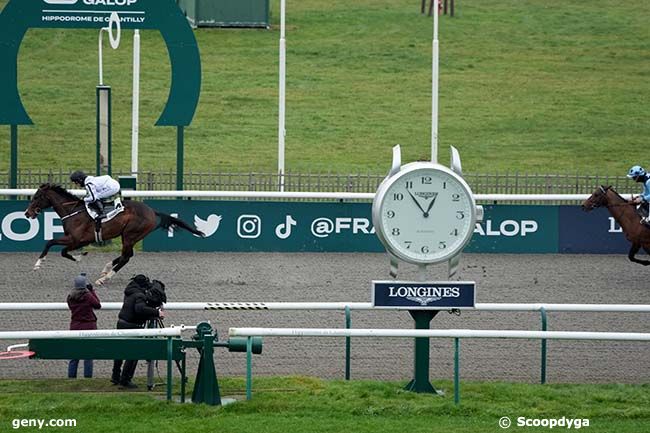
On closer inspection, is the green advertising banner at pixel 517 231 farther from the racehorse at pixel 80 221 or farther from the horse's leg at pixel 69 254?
the horse's leg at pixel 69 254

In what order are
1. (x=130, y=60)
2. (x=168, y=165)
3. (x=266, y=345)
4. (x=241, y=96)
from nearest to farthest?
1. (x=266, y=345)
2. (x=168, y=165)
3. (x=241, y=96)
4. (x=130, y=60)

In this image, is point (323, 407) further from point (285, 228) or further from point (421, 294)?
point (285, 228)

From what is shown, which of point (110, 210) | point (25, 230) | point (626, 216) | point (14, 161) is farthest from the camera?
point (14, 161)

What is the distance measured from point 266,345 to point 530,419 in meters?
3.88

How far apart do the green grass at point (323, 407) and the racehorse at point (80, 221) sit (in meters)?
6.90

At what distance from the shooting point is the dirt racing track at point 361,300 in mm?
13445

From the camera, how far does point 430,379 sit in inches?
508

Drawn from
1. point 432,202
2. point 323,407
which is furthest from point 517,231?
point 323,407

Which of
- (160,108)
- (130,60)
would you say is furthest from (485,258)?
(130,60)

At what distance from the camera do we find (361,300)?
17.6m

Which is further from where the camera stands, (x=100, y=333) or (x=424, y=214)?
(x=424, y=214)

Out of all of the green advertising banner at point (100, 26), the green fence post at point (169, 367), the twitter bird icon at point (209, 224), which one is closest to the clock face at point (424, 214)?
the green fence post at point (169, 367)

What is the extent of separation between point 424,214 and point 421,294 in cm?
70

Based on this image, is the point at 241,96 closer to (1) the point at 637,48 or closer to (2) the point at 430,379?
(1) the point at 637,48
